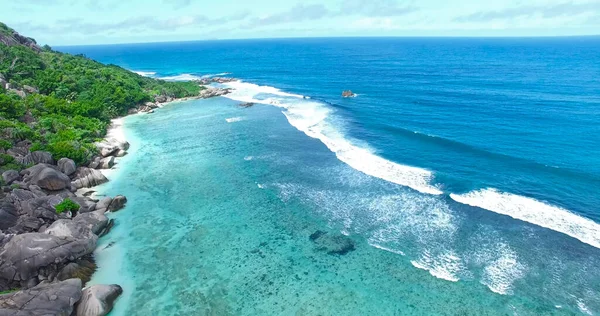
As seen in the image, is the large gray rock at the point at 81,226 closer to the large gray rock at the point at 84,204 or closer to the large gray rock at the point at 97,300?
the large gray rock at the point at 84,204

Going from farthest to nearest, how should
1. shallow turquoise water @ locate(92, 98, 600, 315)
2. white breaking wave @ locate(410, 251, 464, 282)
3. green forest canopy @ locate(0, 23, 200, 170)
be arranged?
green forest canopy @ locate(0, 23, 200, 170), white breaking wave @ locate(410, 251, 464, 282), shallow turquoise water @ locate(92, 98, 600, 315)

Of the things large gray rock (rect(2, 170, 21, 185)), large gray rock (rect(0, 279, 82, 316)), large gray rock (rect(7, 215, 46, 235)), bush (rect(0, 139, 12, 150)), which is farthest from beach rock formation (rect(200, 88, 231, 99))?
large gray rock (rect(0, 279, 82, 316))

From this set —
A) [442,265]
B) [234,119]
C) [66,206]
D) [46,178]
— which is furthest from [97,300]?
[234,119]

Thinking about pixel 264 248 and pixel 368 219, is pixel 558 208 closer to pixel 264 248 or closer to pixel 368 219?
pixel 368 219

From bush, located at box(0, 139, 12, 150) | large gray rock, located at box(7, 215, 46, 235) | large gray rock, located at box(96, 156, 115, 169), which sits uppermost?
bush, located at box(0, 139, 12, 150)

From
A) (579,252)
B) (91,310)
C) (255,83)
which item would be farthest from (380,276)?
(255,83)

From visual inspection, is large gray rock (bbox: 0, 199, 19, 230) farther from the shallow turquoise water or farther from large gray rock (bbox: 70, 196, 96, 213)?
the shallow turquoise water

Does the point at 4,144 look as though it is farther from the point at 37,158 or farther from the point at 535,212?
the point at 535,212
